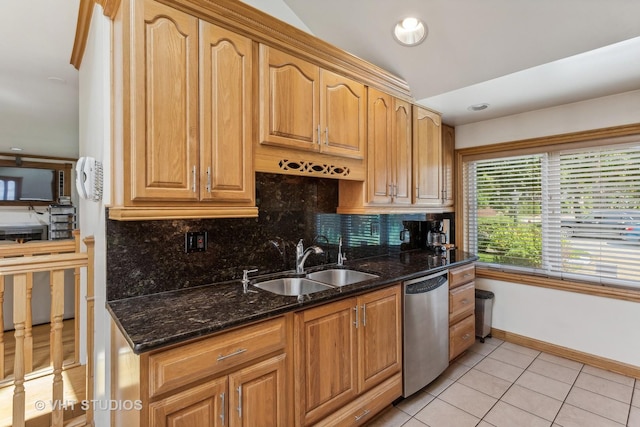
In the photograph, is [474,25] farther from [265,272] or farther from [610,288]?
[610,288]

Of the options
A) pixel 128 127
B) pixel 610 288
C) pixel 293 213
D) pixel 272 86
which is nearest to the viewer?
pixel 128 127

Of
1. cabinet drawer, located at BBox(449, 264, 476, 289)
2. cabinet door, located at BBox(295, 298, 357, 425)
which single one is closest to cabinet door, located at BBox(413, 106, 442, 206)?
cabinet drawer, located at BBox(449, 264, 476, 289)

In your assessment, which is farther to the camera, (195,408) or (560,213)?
(560,213)

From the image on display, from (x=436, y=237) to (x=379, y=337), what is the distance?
68.4 inches

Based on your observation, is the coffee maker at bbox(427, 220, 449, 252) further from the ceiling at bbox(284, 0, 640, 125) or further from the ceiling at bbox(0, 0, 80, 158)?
the ceiling at bbox(0, 0, 80, 158)

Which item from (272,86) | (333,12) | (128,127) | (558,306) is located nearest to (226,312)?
(128,127)

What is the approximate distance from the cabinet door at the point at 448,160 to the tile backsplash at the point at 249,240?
89cm

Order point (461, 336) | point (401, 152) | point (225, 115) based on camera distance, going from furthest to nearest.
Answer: point (461, 336) < point (401, 152) < point (225, 115)

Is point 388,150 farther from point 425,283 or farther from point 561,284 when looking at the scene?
point 561,284

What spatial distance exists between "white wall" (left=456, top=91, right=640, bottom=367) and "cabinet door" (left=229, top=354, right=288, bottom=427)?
282cm

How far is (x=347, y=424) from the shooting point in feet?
6.04

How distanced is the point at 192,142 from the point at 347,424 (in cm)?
179

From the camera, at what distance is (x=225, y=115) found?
1.62m

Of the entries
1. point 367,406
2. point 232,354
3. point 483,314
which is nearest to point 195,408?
point 232,354
